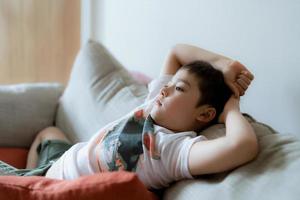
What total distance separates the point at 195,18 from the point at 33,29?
119cm

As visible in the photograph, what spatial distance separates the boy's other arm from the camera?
0.97 m

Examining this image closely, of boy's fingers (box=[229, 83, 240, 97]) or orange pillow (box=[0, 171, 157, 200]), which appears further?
boy's fingers (box=[229, 83, 240, 97])

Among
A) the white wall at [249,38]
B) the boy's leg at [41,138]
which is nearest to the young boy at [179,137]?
the white wall at [249,38]

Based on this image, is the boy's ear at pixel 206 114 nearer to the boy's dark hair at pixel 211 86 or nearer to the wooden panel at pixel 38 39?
the boy's dark hair at pixel 211 86

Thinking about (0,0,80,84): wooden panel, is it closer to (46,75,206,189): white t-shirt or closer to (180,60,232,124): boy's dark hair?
(46,75,206,189): white t-shirt

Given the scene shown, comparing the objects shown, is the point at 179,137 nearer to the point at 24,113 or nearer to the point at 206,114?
the point at 206,114

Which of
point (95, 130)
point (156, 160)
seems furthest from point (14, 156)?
point (156, 160)

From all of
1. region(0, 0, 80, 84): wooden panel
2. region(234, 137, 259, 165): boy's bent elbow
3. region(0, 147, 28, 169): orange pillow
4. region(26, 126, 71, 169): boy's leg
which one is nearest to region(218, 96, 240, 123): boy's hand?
region(234, 137, 259, 165): boy's bent elbow

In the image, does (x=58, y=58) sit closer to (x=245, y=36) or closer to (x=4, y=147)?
(x=4, y=147)

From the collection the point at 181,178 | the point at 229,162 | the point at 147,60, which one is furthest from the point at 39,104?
the point at 229,162

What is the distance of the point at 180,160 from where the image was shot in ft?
3.43

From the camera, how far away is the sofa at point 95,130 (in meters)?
0.87

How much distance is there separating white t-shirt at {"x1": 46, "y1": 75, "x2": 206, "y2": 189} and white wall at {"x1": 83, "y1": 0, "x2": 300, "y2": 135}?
0.34 meters

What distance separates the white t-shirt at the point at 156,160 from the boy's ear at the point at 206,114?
0.05m
